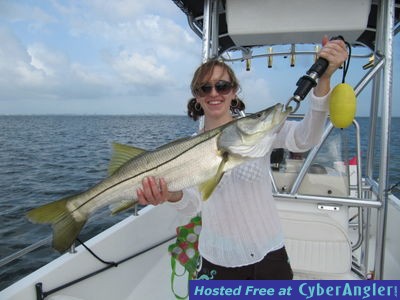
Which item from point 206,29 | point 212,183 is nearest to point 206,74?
point 212,183

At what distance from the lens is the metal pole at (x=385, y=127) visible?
3105 millimetres

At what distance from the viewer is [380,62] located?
3.12 meters

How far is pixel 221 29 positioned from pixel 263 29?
4.27ft

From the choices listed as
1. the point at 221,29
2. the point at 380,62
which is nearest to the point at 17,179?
the point at 221,29

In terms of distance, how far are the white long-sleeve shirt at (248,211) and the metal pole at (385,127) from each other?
142 centimetres

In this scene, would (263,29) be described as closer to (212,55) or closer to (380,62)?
(212,55)

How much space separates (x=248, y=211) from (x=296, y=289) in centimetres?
59

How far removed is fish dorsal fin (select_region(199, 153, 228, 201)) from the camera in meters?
1.93

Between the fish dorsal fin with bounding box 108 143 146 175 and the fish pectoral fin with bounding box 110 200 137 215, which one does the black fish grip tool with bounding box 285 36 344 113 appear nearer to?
the fish dorsal fin with bounding box 108 143 146 175

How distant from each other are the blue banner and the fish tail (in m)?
0.92

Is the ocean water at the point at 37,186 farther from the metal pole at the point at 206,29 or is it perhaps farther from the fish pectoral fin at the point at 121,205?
the metal pole at the point at 206,29

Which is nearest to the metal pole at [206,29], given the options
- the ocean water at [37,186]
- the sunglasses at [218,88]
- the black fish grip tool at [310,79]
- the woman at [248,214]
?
the ocean water at [37,186]

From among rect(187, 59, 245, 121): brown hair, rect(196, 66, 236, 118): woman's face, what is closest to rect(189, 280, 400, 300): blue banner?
rect(196, 66, 236, 118): woman's face

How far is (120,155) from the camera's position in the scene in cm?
232
